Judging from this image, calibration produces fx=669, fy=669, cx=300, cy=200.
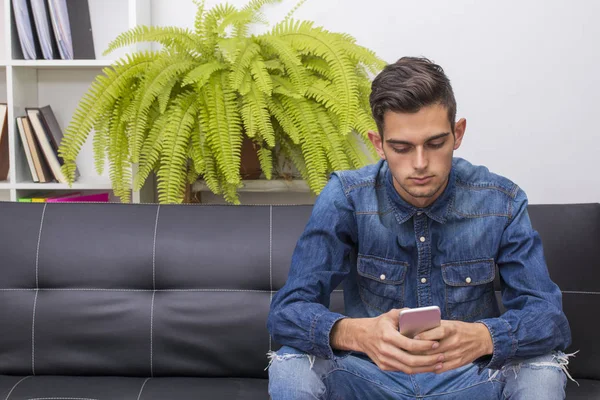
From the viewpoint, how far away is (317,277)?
1.35 m

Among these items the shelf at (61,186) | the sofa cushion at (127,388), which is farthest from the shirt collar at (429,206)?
the shelf at (61,186)

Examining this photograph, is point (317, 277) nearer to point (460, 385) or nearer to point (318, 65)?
point (460, 385)

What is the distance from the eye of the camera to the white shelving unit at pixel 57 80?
2.35 metres

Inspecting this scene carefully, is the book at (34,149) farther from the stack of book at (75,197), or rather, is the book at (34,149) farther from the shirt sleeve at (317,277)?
the shirt sleeve at (317,277)

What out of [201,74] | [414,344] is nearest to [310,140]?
[201,74]

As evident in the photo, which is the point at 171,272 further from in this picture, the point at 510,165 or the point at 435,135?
the point at 510,165

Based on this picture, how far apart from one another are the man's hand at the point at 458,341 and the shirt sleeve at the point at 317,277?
20 centimetres

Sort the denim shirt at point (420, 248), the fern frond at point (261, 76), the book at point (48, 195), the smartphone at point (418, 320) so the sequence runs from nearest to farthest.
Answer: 1. the smartphone at point (418, 320)
2. the denim shirt at point (420, 248)
3. the fern frond at point (261, 76)
4. the book at point (48, 195)

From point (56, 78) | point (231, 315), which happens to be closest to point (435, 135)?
point (231, 315)

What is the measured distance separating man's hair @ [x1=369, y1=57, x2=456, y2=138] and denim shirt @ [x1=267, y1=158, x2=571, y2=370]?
0.56 feet

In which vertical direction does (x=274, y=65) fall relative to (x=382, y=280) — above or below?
above

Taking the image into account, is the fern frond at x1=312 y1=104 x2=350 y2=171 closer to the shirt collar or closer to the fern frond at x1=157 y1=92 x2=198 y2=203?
the fern frond at x1=157 y1=92 x2=198 y2=203

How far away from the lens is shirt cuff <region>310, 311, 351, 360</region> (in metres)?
1.24

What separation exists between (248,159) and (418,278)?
3.18ft
